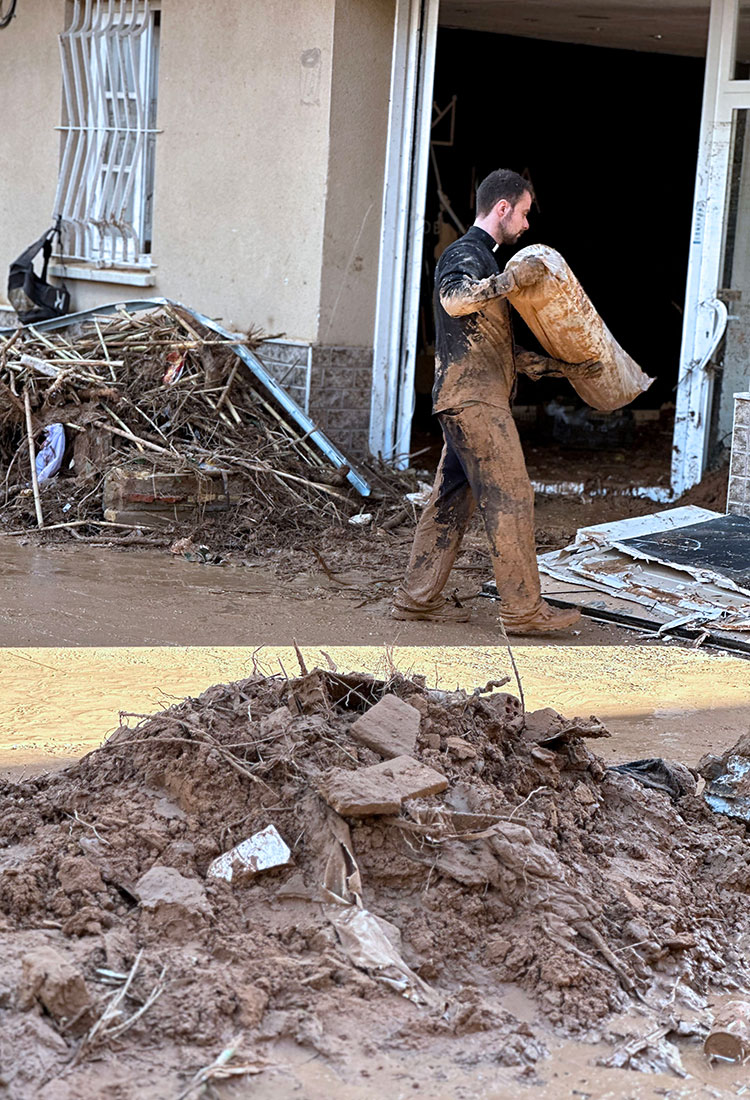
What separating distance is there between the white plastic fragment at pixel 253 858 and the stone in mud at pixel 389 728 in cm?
46

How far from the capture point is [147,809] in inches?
154

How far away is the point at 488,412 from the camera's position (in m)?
6.72

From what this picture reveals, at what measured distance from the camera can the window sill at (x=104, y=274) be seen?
459 inches

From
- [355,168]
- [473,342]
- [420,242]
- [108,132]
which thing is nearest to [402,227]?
[420,242]

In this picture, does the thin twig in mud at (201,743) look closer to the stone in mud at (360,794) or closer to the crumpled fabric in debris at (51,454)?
the stone in mud at (360,794)

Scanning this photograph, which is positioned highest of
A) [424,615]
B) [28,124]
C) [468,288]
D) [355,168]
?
[28,124]

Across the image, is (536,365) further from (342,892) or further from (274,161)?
(274,161)

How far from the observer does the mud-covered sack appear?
6.18 metres

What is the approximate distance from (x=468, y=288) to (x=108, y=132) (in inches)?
273

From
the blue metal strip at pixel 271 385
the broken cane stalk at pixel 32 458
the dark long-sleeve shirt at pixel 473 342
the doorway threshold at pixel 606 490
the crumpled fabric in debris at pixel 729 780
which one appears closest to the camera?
the crumpled fabric in debris at pixel 729 780

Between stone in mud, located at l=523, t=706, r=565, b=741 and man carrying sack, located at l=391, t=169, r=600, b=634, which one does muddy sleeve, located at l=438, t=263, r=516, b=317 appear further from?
stone in mud, located at l=523, t=706, r=565, b=741

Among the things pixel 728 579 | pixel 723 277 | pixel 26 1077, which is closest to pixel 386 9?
pixel 723 277

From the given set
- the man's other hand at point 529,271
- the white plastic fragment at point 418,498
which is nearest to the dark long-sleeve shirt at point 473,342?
the man's other hand at point 529,271

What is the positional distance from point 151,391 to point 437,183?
5.56 metres
